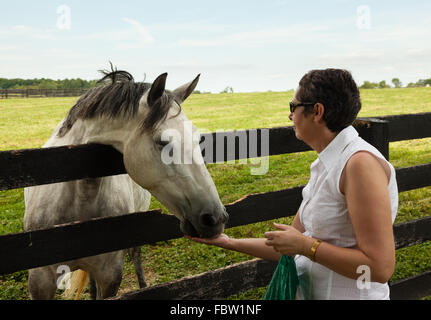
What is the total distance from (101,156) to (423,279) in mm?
3373

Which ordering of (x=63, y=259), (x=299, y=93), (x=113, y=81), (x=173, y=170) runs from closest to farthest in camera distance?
1. (x=299, y=93)
2. (x=173, y=170)
3. (x=63, y=259)
4. (x=113, y=81)

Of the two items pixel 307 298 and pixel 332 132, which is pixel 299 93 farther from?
pixel 307 298

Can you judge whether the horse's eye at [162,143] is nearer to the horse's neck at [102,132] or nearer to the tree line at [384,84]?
the horse's neck at [102,132]

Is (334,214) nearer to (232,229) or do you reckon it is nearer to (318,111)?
(318,111)

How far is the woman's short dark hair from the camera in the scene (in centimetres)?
162

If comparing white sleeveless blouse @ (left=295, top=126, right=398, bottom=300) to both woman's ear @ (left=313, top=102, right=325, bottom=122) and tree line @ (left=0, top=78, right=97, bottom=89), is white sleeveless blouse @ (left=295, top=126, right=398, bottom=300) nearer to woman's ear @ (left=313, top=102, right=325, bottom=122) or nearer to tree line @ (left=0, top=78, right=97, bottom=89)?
woman's ear @ (left=313, top=102, right=325, bottom=122)

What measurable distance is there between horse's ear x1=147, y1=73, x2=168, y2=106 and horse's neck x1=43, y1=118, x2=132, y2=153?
0.77 feet

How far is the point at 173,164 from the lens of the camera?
7.47ft

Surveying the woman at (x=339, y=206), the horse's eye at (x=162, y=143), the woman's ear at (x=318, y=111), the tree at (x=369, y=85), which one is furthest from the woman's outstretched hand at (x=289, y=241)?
the tree at (x=369, y=85)

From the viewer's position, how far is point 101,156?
249 centimetres

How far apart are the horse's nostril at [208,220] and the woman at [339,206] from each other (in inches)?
21.8

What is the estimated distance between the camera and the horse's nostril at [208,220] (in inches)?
85.8
